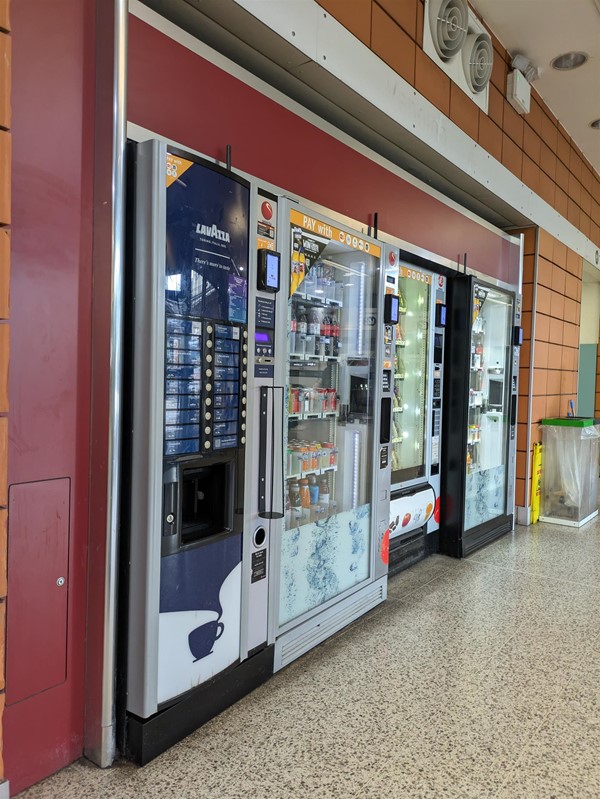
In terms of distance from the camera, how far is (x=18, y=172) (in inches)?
71.2

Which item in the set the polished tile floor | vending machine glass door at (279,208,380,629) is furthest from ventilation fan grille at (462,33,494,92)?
the polished tile floor

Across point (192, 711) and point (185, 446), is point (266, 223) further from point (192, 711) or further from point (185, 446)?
point (192, 711)

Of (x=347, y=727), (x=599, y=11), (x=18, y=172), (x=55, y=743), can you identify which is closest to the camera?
(x=18, y=172)

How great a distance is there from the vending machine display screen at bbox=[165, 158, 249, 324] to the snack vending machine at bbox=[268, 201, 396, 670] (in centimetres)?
29

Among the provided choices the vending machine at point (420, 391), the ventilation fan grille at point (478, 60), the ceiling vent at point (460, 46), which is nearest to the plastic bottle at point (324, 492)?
the vending machine at point (420, 391)

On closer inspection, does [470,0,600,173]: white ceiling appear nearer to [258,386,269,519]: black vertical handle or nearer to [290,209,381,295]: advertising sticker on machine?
[290,209,381,295]: advertising sticker on machine

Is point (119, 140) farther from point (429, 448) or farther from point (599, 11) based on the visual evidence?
point (599, 11)

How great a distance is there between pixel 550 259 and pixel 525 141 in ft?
4.28

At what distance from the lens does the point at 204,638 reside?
7.25ft

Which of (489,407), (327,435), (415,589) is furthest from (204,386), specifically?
(489,407)

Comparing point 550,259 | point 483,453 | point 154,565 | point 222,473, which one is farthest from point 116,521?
point 550,259

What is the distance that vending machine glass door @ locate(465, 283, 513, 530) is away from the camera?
4.87 metres

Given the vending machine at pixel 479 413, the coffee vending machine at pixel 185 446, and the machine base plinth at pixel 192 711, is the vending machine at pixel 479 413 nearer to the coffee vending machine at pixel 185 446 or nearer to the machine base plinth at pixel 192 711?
the machine base plinth at pixel 192 711

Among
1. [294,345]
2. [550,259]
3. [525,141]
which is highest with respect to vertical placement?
[525,141]
